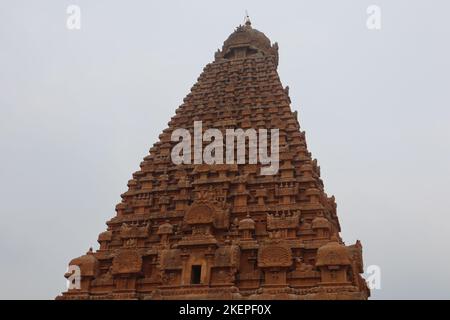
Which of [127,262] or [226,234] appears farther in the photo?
[226,234]

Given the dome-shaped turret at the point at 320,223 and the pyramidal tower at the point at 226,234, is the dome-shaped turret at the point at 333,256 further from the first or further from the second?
the dome-shaped turret at the point at 320,223

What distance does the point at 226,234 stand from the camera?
21.3 meters

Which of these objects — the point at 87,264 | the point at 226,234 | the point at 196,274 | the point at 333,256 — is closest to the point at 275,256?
the point at 333,256

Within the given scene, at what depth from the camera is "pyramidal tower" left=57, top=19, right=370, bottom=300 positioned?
1911 cm

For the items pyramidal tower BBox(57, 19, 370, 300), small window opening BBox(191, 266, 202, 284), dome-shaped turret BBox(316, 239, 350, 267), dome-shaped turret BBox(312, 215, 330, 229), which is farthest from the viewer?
small window opening BBox(191, 266, 202, 284)

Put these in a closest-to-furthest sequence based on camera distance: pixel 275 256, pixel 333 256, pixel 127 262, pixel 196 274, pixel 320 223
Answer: pixel 333 256 → pixel 275 256 → pixel 320 223 → pixel 196 274 → pixel 127 262

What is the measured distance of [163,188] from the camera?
24016mm

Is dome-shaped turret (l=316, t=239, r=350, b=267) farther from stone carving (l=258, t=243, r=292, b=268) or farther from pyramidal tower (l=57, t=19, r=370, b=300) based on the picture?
stone carving (l=258, t=243, r=292, b=268)

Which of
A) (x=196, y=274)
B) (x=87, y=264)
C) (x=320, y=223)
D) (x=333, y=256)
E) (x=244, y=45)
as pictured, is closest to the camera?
(x=333, y=256)

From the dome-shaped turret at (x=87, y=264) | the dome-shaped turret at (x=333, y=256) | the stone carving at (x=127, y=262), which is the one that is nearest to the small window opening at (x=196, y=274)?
the stone carving at (x=127, y=262)

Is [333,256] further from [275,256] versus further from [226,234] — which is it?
[226,234]

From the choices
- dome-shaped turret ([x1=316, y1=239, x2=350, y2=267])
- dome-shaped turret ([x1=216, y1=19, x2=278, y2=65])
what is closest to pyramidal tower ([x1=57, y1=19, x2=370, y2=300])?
dome-shaped turret ([x1=316, y1=239, x2=350, y2=267])

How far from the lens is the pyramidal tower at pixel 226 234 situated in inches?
752
